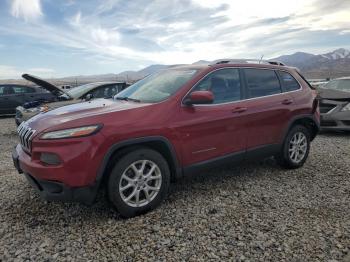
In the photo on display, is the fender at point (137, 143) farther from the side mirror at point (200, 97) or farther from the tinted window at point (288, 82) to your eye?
the tinted window at point (288, 82)

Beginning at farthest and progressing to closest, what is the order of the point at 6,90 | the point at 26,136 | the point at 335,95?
1. the point at 6,90
2. the point at 335,95
3. the point at 26,136

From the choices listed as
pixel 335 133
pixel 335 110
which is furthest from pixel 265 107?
pixel 335 133

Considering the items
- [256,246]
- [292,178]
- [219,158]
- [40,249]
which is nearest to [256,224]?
[256,246]

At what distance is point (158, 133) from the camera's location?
12.1 feet

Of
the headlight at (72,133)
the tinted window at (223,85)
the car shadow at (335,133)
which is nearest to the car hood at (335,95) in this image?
the car shadow at (335,133)

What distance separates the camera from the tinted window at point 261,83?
4773mm

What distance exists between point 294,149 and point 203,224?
2561mm

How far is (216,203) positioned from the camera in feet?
13.4

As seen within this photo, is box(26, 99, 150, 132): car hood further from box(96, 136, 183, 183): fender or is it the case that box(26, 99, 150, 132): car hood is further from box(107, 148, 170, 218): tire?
box(107, 148, 170, 218): tire

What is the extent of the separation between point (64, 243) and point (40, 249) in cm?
22

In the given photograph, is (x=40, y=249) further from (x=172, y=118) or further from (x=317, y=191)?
(x=317, y=191)

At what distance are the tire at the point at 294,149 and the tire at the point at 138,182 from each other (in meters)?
2.31

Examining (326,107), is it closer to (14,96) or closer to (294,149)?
(294,149)

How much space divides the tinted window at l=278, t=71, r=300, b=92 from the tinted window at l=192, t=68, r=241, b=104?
3.47ft
